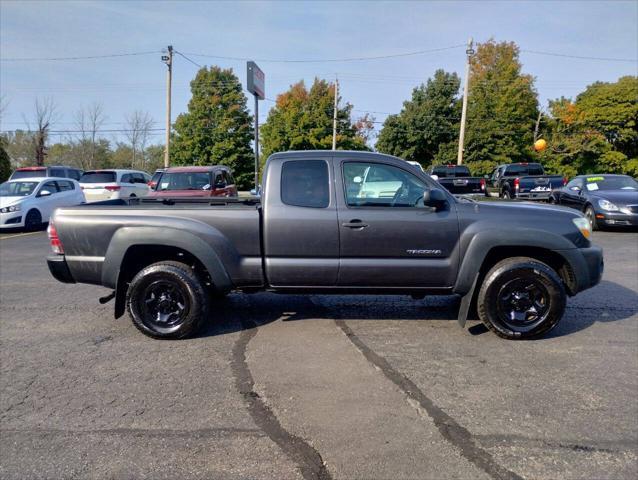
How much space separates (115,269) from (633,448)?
14.4 ft

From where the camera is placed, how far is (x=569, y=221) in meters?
4.54

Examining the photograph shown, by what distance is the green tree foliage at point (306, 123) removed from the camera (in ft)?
143

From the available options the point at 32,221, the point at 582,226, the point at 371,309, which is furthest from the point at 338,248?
the point at 32,221

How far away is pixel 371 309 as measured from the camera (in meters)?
5.60

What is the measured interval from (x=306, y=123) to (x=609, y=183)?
33482 mm

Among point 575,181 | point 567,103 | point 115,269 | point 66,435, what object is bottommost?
point 66,435

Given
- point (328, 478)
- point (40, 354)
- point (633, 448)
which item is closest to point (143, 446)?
point (328, 478)

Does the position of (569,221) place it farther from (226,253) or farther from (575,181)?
(575,181)

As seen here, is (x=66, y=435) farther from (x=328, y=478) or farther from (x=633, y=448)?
(x=633, y=448)

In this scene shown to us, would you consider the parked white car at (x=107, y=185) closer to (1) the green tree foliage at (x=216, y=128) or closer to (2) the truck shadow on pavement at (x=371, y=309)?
(2) the truck shadow on pavement at (x=371, y=309)

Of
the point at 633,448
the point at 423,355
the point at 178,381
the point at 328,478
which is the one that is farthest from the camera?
the point at 423,355

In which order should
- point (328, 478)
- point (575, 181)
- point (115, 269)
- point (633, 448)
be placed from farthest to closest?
point (575, 181), point (115, 269), point (633, 448), point (328, 478)

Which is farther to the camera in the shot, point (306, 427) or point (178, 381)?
point (178, 381)

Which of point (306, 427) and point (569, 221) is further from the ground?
point (569, 221)
